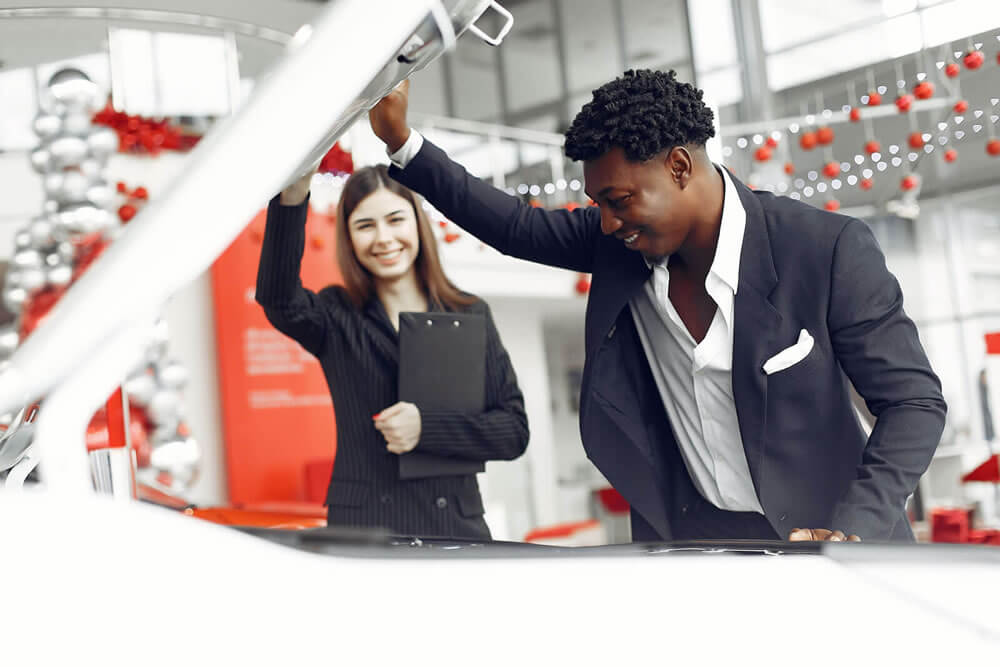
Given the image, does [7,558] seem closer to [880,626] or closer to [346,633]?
[346,633]

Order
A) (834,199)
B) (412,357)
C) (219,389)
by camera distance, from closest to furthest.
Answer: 1. (412,357)
2. (834,199)
3. (219,389)

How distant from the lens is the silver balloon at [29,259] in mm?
4832

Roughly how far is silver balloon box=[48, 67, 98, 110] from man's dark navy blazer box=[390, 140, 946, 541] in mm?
4046

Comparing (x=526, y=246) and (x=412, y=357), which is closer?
(x=526, y=246)

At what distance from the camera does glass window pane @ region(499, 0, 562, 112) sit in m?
10.9

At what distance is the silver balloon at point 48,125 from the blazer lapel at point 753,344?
4473 millimetres

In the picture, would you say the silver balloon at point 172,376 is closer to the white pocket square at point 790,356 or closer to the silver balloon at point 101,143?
the silver balloon at point 101,143

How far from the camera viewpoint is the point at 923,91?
1683mm

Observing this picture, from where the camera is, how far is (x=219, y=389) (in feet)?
21.2

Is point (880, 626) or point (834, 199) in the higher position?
point (834, 199)

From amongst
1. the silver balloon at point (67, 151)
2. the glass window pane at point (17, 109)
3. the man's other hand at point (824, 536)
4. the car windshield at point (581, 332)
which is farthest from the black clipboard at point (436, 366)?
the glass window pane at point (17, 109)

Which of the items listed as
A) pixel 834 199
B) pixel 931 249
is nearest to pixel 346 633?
pixel 834 199

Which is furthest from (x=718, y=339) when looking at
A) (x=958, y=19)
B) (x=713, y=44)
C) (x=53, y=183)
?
(x=713, y=44)

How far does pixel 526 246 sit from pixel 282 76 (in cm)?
81
